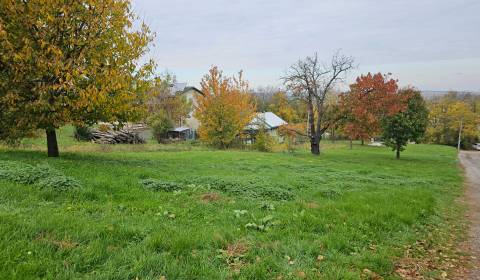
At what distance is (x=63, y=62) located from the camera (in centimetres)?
951

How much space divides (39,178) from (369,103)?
24.0 metres

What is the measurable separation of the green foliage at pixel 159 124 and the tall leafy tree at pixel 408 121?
2359 centimetres

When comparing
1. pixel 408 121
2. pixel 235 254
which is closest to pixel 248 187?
pixel 235 254

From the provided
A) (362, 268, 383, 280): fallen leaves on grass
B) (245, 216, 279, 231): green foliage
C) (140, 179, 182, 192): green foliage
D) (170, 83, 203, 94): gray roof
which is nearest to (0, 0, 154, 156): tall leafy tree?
(140, 179, 182, 192): green foliage

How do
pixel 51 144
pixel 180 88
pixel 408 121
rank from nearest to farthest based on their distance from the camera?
pixel 51 144, pixel 408 121, pixel 180 88

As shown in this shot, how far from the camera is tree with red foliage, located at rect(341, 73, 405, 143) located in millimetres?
25141

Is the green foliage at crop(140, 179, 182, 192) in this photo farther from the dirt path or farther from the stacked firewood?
the stacked firewood

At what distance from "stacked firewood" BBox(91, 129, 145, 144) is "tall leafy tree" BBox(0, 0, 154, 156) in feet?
70.4

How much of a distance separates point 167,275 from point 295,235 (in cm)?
246

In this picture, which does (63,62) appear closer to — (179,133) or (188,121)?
(179,133)

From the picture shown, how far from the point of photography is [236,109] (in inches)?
1218

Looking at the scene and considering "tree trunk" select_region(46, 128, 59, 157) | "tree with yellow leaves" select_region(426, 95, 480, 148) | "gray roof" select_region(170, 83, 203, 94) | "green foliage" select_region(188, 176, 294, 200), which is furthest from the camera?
"tree with yellow leaves" select_region(426, 95, 480, 148)

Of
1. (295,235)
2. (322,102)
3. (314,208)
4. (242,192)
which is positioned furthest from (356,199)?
(322,102)

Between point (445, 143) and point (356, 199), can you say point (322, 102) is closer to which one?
point (356, 199)
